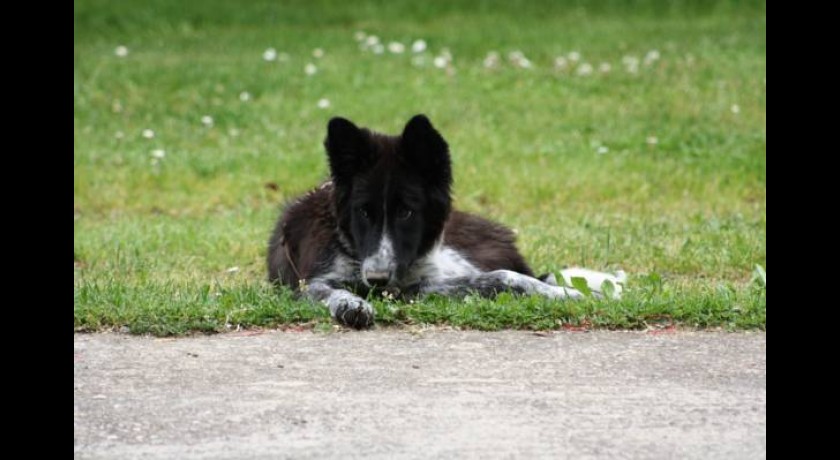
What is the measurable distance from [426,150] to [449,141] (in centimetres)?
572

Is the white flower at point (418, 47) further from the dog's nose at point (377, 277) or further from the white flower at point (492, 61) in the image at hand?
the dog's nose at point (377, 277)

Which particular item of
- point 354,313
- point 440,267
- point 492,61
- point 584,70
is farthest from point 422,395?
point 492,61

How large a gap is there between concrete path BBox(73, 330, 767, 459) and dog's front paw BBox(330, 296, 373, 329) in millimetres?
82

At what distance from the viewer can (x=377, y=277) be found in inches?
264

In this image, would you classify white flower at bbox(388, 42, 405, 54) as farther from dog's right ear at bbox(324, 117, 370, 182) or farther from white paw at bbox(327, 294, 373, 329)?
white paw at bbox(327, 294, 373, 329)

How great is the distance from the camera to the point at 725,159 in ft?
40.2

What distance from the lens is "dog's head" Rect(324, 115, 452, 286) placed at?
687 cm

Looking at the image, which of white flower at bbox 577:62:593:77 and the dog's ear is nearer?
the dog's ear

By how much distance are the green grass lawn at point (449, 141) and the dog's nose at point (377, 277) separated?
0.23 metres

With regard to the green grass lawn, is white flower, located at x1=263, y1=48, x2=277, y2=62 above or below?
above

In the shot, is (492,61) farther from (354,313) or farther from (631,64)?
(354,313)

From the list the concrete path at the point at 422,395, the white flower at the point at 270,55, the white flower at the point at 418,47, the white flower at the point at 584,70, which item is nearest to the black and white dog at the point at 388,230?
the concrete path at the point at 422,395

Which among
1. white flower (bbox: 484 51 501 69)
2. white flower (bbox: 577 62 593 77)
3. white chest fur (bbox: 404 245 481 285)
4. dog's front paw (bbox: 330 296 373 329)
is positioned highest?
white flower (bbox: 484 51 501 69)

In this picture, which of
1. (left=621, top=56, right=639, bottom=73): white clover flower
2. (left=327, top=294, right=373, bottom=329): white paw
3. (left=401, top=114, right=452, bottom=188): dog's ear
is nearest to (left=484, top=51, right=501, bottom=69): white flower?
(left=621, top=56, right=639, bottom=73): white clover flower
